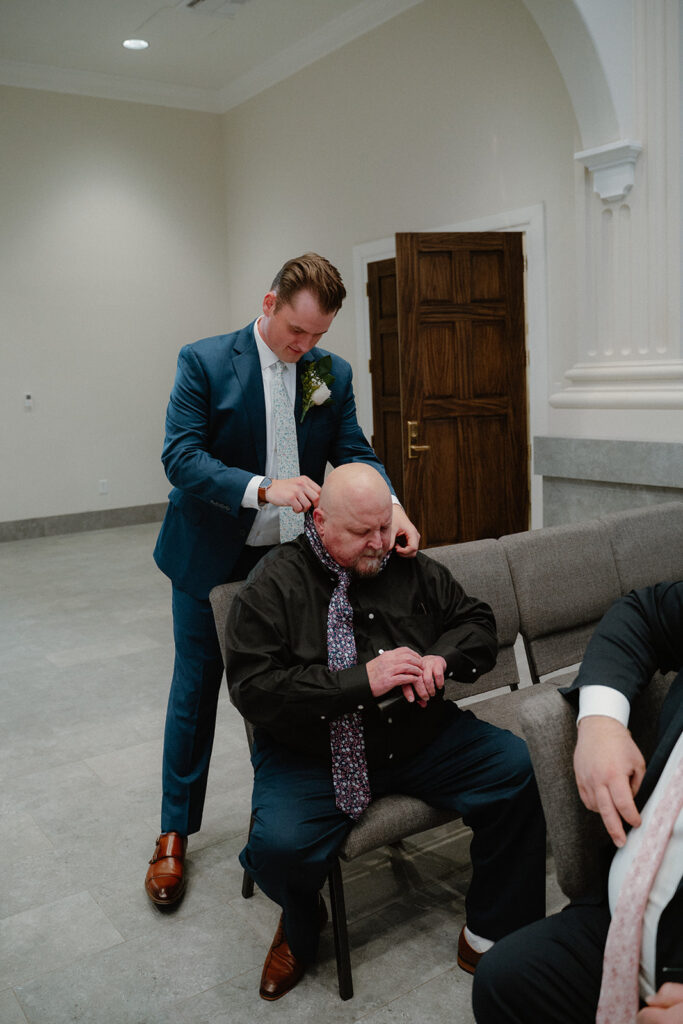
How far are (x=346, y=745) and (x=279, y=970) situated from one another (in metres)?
0.59

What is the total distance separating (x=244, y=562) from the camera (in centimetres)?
260

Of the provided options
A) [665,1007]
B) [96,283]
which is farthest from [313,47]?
[665,1007]

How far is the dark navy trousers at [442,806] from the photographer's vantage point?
2016 mm

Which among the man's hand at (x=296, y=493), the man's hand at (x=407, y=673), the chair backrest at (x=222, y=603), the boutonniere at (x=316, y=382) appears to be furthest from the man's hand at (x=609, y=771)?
the boutonniere at (x=316, y=382)

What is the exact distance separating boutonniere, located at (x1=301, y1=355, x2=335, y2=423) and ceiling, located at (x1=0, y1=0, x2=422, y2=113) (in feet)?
17.4

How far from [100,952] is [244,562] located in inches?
43.2

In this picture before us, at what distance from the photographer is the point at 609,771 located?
150 centimetres

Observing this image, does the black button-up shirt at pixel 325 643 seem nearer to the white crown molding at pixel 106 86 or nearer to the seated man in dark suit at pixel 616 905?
the seated man in dark suit at pixel 616 905

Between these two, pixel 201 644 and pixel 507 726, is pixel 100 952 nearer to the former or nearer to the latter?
pixel 201 644

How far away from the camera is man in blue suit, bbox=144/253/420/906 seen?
2361mm

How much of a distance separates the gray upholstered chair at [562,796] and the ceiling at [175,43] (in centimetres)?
648

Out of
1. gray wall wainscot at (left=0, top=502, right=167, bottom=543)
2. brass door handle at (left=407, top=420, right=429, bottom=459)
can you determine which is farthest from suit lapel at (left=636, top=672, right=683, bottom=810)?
gray wall wainscot at (left=0, top=502, right=167, bottom=543)

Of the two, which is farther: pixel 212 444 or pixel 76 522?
pixel 76 522

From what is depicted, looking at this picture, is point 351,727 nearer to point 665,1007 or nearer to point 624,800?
point 624,800
